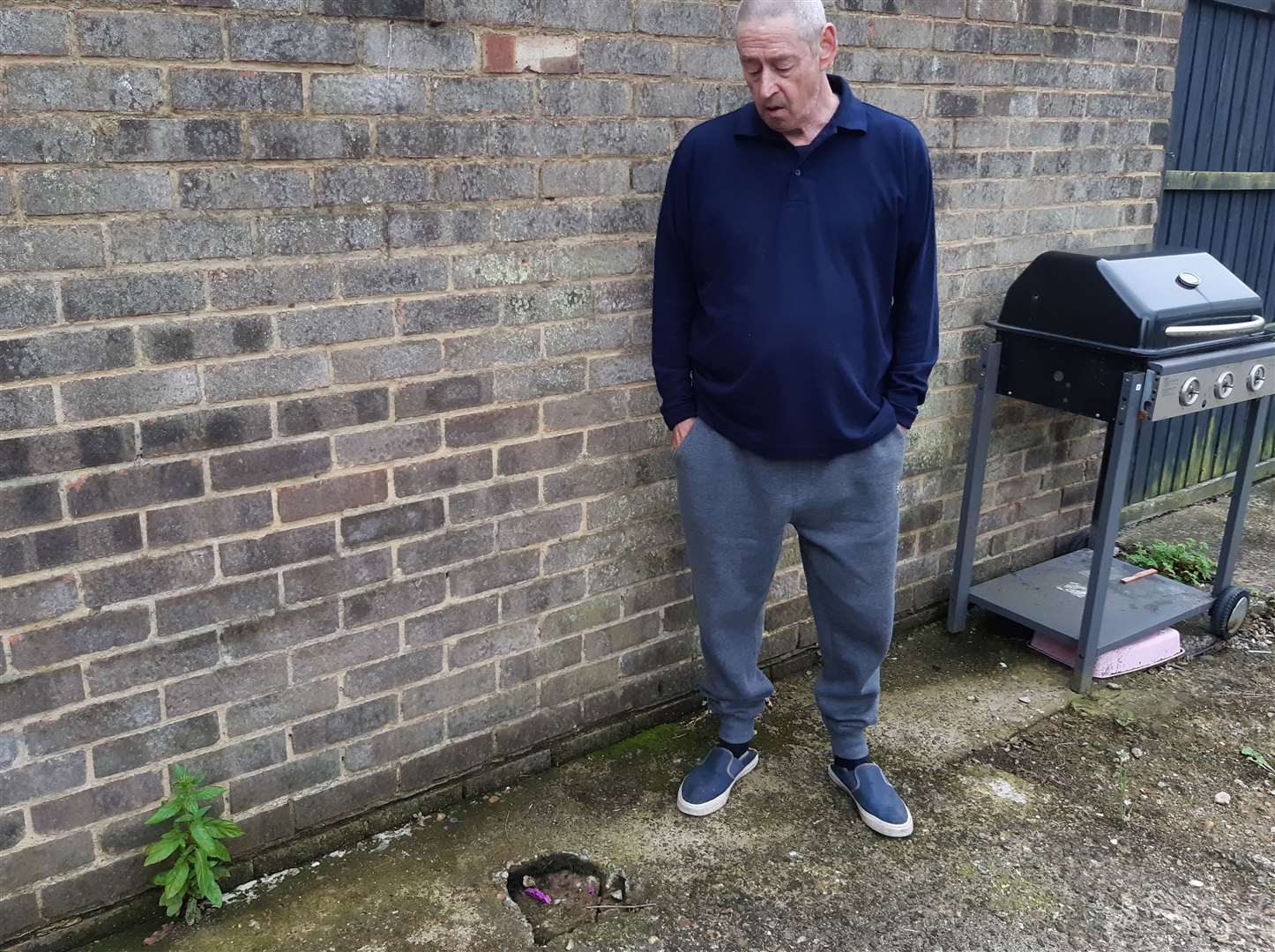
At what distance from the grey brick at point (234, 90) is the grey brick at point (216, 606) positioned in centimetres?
110

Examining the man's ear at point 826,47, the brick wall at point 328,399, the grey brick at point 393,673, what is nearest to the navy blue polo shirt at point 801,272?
the man's ear at point 826,47

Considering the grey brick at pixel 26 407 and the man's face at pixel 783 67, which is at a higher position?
the man's face at pixel 783 67

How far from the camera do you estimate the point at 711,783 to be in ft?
10.5

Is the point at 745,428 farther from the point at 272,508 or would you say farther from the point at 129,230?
the point at 129,230

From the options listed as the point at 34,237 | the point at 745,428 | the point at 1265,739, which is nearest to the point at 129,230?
the point at 34,237

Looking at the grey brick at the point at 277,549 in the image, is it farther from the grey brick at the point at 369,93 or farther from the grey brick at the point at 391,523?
the grey brick at the point at 369,93

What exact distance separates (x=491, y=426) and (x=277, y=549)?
654mm

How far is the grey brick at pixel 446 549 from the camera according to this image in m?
2.96

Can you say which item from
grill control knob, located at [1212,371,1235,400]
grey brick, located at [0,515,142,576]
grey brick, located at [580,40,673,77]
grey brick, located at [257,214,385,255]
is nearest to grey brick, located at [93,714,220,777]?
grey brick, located at [0,515,142,576]

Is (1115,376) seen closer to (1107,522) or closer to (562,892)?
(1107,522)

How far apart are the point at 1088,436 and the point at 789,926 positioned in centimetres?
293

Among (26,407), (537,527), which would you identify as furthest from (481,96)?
(26,407)

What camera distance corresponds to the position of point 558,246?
119 inches

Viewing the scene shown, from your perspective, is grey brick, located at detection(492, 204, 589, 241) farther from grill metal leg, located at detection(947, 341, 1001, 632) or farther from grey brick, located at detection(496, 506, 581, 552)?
grill metal leg, located at detection(947, 341, 1001, 632)
